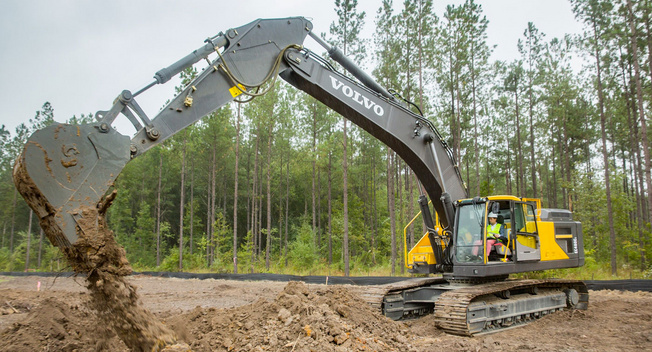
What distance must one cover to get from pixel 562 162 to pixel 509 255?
29.6 meters

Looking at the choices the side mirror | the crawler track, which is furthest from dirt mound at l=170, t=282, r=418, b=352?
the side mirror

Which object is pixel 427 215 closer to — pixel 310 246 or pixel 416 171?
pixel 416 171

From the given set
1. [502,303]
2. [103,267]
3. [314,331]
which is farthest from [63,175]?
[502,303]

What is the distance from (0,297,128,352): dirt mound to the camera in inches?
183

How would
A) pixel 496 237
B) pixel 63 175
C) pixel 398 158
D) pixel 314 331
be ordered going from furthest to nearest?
pixel 398 158 < pixel 496 237 < pixel 314 331 < pixel 63 175

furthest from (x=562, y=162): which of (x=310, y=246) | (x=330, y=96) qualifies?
(x=330, y=96)

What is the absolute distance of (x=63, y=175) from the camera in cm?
364

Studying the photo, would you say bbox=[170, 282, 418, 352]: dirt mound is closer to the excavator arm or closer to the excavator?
the excavator

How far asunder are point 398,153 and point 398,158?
20.8 metres

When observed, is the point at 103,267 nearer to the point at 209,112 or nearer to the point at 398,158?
the point at 209,112

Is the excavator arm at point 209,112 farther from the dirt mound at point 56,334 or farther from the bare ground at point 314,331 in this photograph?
the dirt mound at point 56,334

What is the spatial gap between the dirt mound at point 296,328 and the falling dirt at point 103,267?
23.7 inches

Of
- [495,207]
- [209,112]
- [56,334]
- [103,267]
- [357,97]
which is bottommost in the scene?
[56,334]

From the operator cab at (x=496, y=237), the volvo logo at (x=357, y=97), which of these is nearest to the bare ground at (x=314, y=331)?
the operator cab at (x=496, y=237)
